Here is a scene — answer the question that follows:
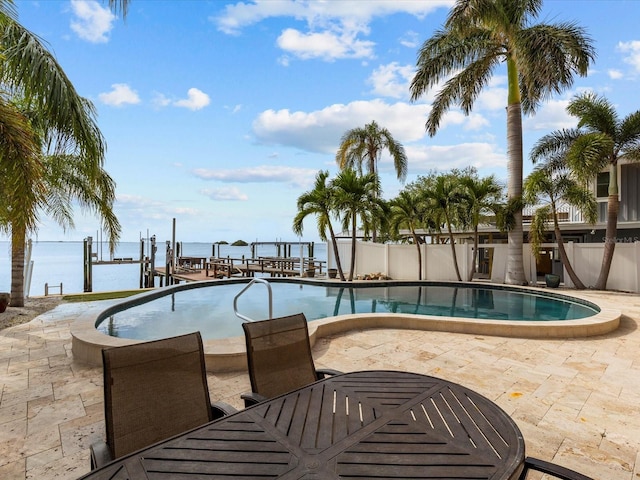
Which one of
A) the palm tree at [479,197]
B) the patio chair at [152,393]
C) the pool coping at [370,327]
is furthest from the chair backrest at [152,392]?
the palm tree at [479,197]

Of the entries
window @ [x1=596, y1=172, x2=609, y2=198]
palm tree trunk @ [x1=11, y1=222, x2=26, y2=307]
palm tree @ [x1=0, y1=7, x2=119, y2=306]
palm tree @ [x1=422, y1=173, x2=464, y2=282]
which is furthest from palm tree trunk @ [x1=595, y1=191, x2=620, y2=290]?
palm tree trunk @ [x1=11, y1=222, x2=26, y2=307]

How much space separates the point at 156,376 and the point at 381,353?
3.53 m

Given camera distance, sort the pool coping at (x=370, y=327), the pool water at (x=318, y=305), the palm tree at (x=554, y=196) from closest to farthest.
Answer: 1. the pool coping at (x=370, y=327)
2. the pool water at (x=318, y=305)
3. the palm tree at (x=554, y=196)

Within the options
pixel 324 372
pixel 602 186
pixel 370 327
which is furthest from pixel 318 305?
pixel 602 186

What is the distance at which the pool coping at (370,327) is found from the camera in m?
4.38

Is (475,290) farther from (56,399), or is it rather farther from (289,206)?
(56,399)

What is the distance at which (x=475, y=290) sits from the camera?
12.0m

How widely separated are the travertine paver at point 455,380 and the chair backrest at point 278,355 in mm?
1062

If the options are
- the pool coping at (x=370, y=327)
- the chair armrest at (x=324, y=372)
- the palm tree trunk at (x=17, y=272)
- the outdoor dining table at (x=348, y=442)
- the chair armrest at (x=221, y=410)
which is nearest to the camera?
the outdoor dining table at (x=348, y=442)

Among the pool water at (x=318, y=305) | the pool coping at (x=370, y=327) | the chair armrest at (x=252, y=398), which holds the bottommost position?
the pool water at (x=318, y=305)

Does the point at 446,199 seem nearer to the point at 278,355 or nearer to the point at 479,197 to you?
the point at 479,197

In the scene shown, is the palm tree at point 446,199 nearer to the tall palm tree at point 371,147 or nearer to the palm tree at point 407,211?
the palm tree at point 407,211

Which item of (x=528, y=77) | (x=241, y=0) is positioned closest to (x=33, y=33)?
(x=241, y=0)

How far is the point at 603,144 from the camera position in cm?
1010
